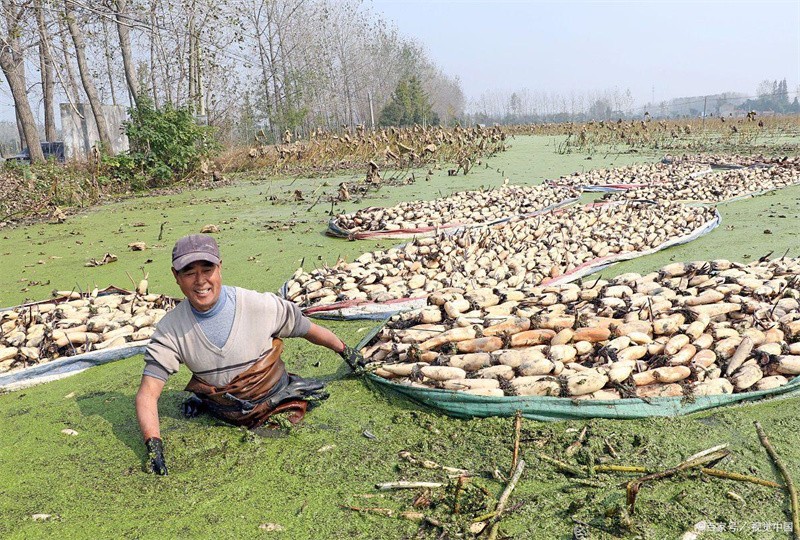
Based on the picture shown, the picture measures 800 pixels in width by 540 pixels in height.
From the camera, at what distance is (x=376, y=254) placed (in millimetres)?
4465

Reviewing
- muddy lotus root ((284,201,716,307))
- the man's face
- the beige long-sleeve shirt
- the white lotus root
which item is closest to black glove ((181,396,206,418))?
the beige long-sleeve shirt

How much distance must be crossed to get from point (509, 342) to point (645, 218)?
3.64 metres

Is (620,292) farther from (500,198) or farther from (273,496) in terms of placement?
(500,198)

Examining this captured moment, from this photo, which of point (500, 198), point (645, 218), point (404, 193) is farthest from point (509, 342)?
point (404, 193)

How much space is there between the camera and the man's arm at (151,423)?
2014mm

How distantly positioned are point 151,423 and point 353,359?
0.89 m

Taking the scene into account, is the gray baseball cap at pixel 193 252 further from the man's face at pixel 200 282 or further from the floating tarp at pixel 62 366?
the floating tarp at pixel 62 366

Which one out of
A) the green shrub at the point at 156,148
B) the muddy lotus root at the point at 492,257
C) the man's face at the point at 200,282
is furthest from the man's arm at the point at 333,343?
the green shrub at the point at 156,148

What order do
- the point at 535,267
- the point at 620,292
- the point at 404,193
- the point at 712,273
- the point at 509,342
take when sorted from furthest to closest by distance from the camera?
the point at 404,193 < the point at 535,267 < the point at 712,273 < the point at 620,292 < the point at 509,342

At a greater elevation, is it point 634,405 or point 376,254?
point 376,254

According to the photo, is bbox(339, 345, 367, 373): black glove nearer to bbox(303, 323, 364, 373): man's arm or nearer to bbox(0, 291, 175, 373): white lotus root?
bbox(303, 323, 364, 373): man's arm

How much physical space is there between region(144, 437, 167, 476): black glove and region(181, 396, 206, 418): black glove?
13.9 inches

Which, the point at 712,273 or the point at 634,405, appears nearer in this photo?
the point at 634,405

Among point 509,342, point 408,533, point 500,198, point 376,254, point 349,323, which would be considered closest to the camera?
point 408,533
